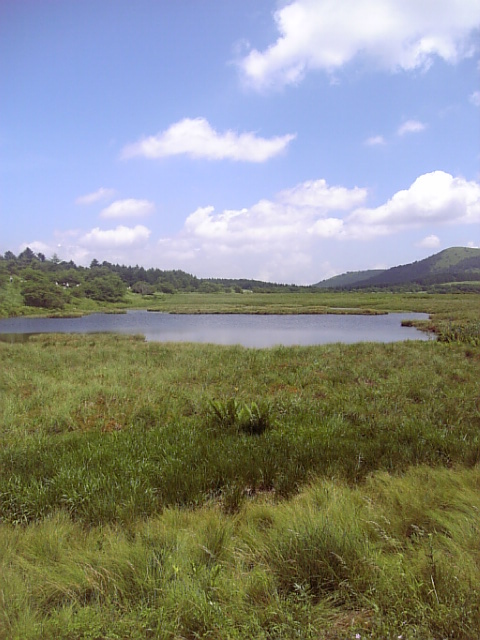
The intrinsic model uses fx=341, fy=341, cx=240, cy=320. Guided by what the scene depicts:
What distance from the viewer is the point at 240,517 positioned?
3.34 metres

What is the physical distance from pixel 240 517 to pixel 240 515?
0.06 feet

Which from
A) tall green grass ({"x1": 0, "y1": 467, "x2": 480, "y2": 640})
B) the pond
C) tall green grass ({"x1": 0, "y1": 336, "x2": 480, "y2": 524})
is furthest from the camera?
the pond

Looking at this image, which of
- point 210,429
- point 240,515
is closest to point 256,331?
point 210,429

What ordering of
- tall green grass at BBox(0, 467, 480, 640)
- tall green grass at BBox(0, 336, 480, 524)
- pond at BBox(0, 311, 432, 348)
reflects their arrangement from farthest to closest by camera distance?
pond at BBox(0, 311, 432, 348)
tall green grass at BBox(0, 336, 480, 524)
tall green grass at BBox(0, 467, 480, 640)

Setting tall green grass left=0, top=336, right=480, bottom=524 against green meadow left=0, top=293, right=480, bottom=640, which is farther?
tall green grass left=0, top=336, right=480, bottom=524

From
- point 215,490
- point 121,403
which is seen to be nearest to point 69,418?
point 121,403

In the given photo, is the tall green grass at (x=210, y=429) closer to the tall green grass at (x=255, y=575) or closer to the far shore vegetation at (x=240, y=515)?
the far shore vegetation at (x=240, y=515)

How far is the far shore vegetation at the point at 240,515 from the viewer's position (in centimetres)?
203

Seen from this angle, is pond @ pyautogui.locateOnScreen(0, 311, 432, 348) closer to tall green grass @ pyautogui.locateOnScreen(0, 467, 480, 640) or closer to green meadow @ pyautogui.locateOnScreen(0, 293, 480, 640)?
green meadow @ pyautogui.locateOnScreen(0, 293, 480, 640)

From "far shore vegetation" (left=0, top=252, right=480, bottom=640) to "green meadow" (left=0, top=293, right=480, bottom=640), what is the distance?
0.6 inches

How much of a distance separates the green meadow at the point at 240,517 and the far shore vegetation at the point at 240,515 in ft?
0.05

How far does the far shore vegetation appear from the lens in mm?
2025

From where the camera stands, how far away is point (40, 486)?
4066 millimetres

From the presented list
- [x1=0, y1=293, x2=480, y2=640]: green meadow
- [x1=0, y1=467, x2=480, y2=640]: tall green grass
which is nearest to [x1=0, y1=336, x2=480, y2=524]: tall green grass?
[x1=0, y1=293, x2=480, y2=640]: green meadow
